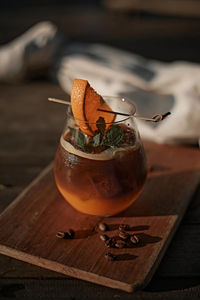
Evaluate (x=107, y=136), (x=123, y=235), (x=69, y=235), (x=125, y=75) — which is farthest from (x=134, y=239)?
(x=125, y=75)

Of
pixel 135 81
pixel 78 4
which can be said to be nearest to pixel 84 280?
pixel 135 81

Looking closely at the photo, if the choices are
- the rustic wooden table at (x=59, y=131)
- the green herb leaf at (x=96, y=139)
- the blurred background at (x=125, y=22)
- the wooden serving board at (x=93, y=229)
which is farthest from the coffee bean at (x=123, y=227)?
the blurred background at (x=125, y=22)

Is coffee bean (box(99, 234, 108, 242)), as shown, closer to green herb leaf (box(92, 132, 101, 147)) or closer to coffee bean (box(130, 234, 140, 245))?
coffee bean (box(130, 234, 140, 245))

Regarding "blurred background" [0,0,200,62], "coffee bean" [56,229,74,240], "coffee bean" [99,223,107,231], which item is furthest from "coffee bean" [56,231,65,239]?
"blurred background" [0,0,200,62]

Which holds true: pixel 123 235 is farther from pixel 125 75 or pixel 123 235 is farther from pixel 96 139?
pixel 125 75

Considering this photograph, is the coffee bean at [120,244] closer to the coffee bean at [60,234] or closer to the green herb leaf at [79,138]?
the coffee bean at [60,234]

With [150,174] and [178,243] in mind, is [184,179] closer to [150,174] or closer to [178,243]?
[150,174]

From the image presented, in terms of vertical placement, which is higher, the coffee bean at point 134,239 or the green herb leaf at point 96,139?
the green herb leaf at point 96,139

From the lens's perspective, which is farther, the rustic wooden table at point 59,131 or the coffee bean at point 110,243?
the coffee bean at point 110,243
